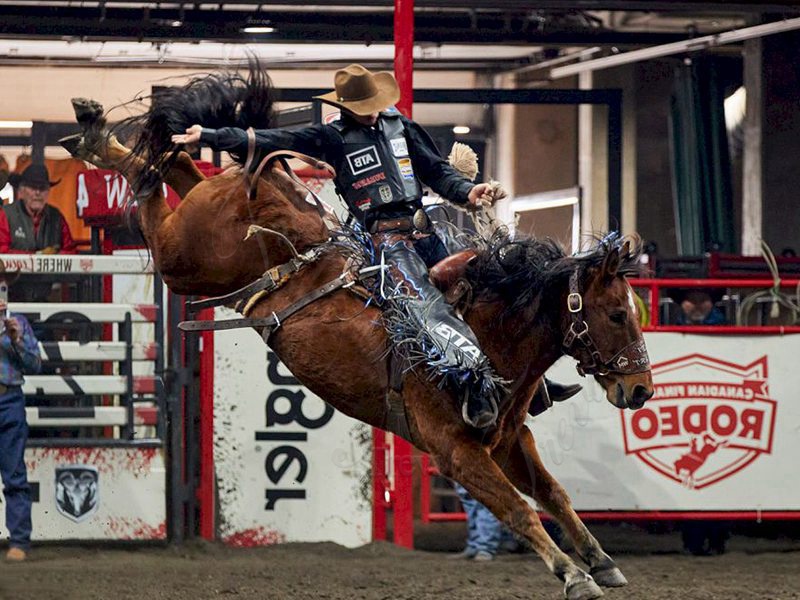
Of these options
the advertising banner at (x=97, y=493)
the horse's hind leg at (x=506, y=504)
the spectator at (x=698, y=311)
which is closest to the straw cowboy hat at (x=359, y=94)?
the horse's hind leg at (x=506, y=504)

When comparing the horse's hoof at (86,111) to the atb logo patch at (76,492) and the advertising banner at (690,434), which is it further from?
the advertising banner at (690,434)

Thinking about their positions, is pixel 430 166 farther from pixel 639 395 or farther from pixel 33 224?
pixel 33 224

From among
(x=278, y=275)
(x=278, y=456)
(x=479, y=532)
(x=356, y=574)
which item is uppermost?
(x=278, y=275)

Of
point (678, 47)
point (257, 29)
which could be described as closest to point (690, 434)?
point (678, 47)

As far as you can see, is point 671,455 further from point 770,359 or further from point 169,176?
point 169,176

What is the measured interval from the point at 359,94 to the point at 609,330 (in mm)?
1316

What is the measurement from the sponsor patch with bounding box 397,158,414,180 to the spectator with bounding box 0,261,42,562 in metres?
2.95

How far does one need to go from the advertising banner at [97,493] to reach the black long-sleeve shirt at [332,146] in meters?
3.04

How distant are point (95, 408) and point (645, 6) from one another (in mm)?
5097

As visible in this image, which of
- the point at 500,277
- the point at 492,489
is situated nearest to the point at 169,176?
the point at 500,277

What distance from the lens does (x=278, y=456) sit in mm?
7707

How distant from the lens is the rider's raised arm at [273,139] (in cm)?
506

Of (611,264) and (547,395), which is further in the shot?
(547,395)

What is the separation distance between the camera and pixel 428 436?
16.4ft
